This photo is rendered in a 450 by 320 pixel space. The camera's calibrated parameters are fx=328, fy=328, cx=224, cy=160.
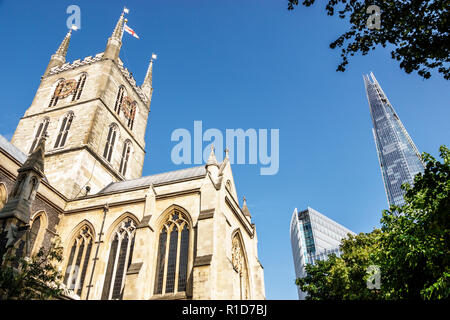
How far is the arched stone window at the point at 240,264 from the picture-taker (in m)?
21.0

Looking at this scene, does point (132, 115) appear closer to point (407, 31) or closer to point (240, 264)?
point (240, 264)

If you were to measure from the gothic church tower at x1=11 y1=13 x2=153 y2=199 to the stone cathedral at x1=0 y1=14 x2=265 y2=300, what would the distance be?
12cm

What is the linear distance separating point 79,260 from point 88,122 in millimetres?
13723

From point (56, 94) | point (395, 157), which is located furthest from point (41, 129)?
point (395, 157)

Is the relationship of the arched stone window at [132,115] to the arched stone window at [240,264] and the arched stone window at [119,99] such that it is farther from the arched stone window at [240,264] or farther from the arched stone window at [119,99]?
the arched stone window at [240,264]

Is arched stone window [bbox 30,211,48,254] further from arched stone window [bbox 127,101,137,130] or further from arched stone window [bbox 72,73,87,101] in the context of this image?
arched stone window [bbox 127,101,137,130]

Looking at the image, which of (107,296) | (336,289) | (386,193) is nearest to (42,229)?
(107,296)

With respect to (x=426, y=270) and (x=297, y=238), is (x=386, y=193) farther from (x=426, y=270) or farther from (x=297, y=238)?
(x=426, y=270)

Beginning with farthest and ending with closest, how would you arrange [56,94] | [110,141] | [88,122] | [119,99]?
[119,99] < [56,94] < [110,141] < [88,122]

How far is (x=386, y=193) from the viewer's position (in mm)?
174000

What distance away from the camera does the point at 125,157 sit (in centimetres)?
3366

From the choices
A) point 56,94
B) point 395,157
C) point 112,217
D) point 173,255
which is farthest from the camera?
point 395,157

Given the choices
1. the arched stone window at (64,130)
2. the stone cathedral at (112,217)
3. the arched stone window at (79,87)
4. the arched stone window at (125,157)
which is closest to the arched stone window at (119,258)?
the stone cathedral at (112,217)

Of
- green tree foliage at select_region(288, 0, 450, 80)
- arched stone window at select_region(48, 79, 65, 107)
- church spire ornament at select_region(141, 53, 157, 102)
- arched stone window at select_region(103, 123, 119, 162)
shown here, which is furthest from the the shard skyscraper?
green tree foliage at select_region(288, 0, 450, 80)
